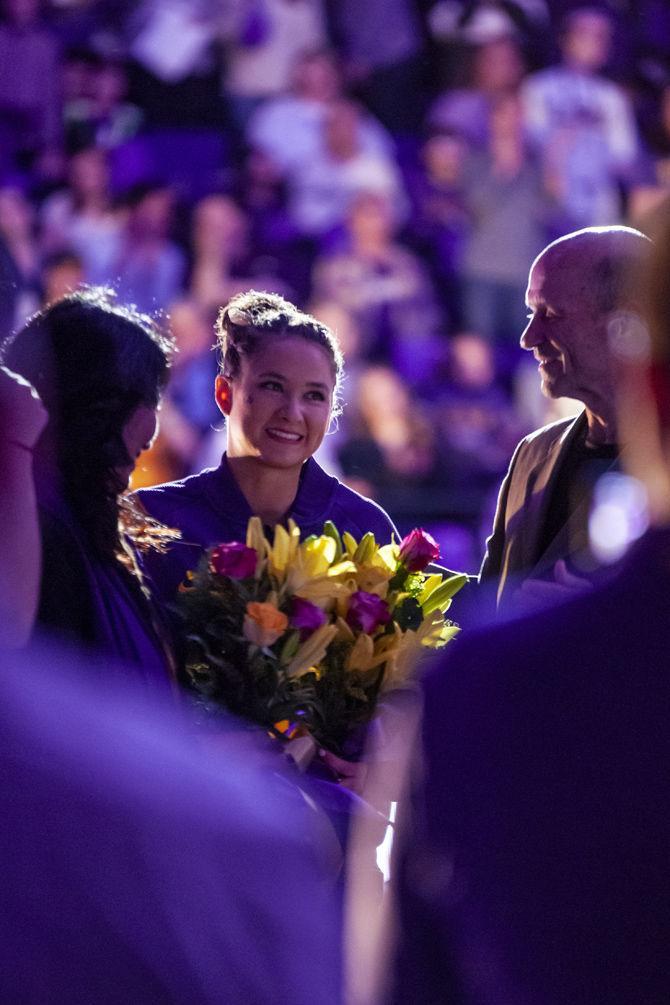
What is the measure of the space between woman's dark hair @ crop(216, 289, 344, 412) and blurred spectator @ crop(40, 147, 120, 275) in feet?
17.3

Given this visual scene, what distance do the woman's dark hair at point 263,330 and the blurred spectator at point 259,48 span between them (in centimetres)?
586

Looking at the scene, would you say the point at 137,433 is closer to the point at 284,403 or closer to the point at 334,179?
the point at 284,403

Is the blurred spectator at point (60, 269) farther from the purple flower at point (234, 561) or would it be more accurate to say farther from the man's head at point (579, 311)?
the purple flower at point (234, 561)

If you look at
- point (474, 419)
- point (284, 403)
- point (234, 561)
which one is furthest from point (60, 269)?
point (234, 561)

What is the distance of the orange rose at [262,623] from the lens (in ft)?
7.61

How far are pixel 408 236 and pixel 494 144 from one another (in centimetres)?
75

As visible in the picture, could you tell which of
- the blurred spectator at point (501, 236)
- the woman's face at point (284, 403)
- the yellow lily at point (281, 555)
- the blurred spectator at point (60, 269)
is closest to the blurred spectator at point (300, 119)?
the blurred spectator at point (501, 236)

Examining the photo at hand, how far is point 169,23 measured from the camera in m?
8.62

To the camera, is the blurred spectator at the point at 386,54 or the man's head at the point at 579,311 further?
the blurred spectator at the point at 386,54

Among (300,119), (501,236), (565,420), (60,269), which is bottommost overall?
(565,420)

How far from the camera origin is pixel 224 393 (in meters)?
3.12

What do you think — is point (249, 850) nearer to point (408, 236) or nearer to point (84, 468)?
point (84, 468)

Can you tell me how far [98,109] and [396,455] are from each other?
Answer: 8.71 feet

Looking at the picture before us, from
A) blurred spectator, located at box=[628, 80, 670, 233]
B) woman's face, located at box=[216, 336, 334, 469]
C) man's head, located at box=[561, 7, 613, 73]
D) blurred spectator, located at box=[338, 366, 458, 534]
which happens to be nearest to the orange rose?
woman's face, located at box=[216, 336, 334, 469]
